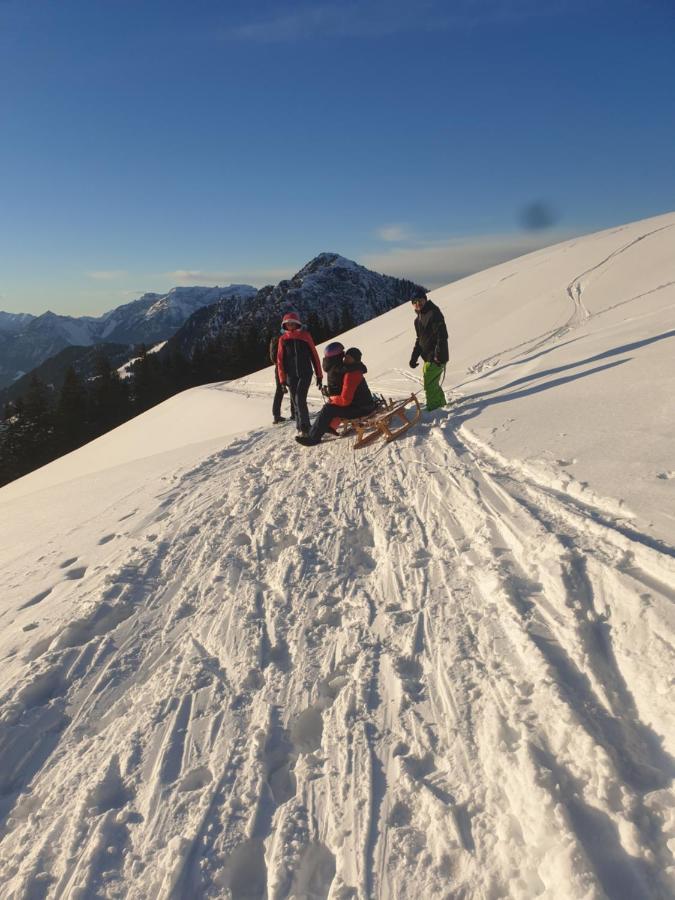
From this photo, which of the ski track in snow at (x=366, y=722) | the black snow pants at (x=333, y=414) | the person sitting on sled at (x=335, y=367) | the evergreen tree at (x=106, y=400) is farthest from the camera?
the evergreen tree at (x=106, y=400)

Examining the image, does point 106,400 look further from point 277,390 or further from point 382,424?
point 382,424

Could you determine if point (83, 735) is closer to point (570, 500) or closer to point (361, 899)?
point (361, 899)

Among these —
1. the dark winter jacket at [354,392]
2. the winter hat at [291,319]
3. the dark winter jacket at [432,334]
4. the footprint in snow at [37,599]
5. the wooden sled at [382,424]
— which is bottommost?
the footprint in snow at [37,599]

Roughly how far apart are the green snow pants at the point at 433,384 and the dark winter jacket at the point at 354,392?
116 centimetres

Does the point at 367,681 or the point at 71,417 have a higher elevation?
the point at 71,417

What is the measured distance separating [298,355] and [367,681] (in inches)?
260

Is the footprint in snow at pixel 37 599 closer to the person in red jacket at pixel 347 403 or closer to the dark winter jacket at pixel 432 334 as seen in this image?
the person in red jacket at pixel 347 403

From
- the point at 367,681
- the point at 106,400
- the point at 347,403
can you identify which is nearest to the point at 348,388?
the point at 347,403

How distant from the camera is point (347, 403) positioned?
7957mm

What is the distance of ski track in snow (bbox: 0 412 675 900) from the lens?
7.04 feet

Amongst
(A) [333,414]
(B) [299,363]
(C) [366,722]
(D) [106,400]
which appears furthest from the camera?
(D) [106,400]

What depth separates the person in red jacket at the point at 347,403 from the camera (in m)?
7.84

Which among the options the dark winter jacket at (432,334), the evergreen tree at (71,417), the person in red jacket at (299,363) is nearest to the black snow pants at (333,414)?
the person in red jacket at (299,363)

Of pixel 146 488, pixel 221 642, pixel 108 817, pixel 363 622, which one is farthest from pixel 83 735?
pixel 146 488
